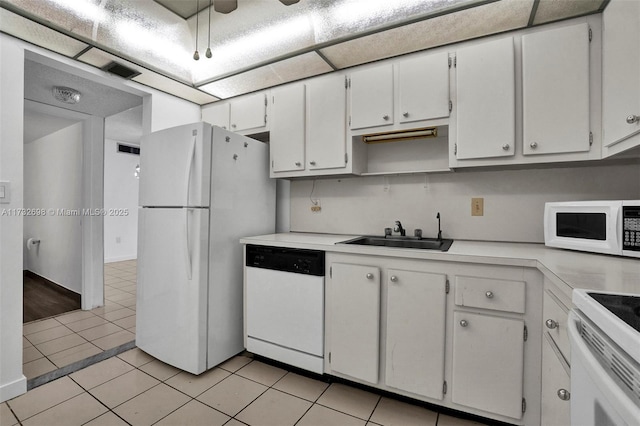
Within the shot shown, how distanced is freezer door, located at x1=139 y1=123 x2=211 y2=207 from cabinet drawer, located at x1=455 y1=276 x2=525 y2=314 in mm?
1705

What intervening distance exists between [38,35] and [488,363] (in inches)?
132

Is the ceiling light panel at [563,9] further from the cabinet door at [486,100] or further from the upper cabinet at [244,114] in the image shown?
the upper cabinet at [244,114]

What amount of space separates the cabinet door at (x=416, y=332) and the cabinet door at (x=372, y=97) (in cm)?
110

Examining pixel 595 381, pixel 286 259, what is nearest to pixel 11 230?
pixel 286 259

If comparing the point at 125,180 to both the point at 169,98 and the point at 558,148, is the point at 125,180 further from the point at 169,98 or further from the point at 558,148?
the point at 558,148

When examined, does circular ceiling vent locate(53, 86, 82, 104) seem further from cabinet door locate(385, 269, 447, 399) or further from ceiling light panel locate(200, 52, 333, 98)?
cabinet door locate(385, 269, 447, 399)

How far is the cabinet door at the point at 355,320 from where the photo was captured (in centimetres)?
174

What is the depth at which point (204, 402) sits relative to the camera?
1734 millimetres

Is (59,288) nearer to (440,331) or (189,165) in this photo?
(189,165)

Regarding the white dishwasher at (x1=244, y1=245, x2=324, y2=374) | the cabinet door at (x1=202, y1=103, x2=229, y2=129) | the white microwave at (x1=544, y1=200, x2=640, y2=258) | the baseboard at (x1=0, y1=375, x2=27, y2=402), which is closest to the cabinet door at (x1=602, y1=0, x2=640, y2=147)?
the white microwave at (x1=544, y1=200, x2=640, y2=258)

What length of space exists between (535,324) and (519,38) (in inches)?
64.5

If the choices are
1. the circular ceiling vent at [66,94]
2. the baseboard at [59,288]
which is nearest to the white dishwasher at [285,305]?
the circular ceiling vent at [66,94]

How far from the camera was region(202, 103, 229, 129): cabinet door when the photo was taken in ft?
9.55

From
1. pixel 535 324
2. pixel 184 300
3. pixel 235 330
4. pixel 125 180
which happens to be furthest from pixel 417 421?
pixel 125 180
